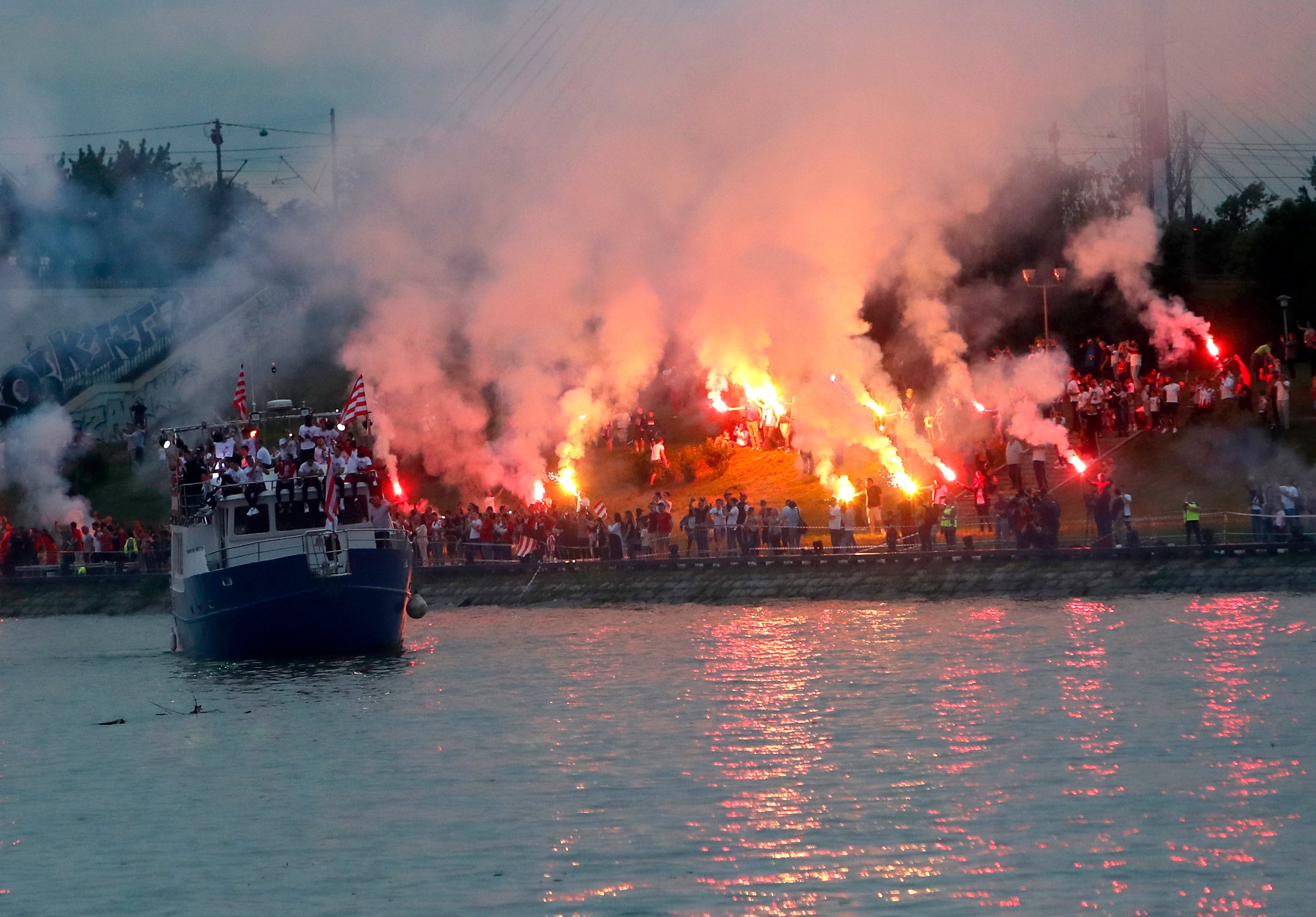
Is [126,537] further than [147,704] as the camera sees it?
Yes

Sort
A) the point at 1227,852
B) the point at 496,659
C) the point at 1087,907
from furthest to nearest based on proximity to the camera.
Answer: the point at 496,659
the point at 1227,852
the point at 1087,907

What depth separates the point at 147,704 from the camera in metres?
33.9

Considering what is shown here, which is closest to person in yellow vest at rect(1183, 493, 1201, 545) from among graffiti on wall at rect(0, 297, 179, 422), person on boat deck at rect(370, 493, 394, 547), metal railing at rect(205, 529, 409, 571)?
metal railing at rect(205, 529, 409, 571)

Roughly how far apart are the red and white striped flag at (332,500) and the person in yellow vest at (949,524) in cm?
1564

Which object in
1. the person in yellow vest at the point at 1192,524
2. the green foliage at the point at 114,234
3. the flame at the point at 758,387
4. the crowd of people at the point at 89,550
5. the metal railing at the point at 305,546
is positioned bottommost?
the person in yellow vest at the point at 1192,524

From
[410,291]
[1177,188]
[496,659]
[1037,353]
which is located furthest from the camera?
[1177,188]

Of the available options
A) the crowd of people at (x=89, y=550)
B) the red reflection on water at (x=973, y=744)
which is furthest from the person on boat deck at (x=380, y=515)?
the crowd of people at (x=89, y=550)

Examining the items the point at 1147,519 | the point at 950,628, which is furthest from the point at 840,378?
the point at 950,628

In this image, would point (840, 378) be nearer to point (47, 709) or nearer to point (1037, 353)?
point (1037, 353)

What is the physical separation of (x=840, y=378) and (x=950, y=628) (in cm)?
1843

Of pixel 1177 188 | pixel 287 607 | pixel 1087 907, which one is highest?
pixel 1177 188

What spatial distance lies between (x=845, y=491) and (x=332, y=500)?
18.9m

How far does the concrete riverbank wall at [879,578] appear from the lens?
40.7m

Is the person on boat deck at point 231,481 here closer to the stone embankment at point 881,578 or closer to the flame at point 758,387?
the stone embankment at point 881,578
